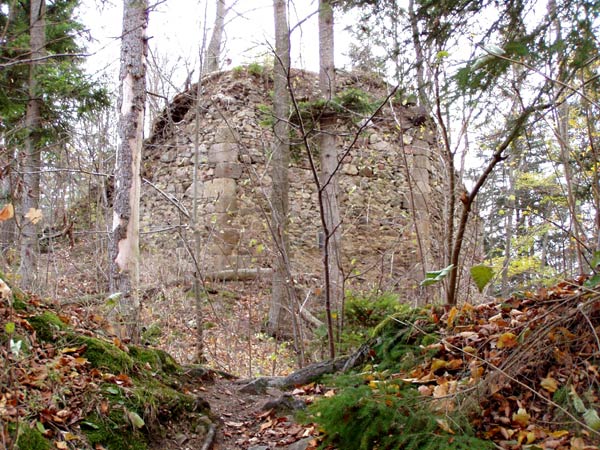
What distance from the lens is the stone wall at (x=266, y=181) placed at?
33.9ft

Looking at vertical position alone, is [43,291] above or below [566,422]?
above

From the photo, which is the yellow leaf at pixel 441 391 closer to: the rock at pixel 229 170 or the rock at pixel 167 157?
the rock at pixel 229 170

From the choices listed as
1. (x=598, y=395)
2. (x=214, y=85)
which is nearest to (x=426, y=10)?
(x=598, y=395)

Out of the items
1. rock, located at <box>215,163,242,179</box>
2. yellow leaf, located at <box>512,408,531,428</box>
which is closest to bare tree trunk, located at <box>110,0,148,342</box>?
yellow leaf, located at <box>512,408,531,428</box>

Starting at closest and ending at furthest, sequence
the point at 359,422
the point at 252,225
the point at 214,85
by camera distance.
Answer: the point at 359,422 → the point at 252,225 → the point at 214,85

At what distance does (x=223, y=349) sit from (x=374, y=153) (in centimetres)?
647

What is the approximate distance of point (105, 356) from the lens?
11.0 feet

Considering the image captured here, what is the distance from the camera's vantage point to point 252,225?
9938 millimetres

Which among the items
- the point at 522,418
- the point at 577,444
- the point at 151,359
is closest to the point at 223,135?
the point at 151,359

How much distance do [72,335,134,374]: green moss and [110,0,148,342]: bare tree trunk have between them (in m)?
1.76

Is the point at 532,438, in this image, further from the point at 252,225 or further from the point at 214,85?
the point at 214,85

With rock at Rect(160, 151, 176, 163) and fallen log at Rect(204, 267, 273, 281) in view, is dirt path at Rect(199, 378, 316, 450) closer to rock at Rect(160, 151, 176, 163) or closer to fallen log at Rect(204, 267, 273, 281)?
fallen log at Rect(204, 267, 273, 281)

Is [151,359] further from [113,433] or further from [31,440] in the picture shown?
[31,440]

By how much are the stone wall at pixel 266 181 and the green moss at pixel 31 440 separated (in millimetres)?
7380
